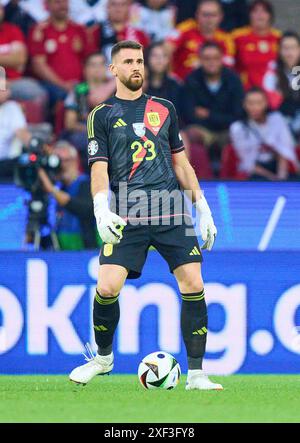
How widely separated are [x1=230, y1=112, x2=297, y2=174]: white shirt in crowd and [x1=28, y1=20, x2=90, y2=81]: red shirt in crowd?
6.57 feet

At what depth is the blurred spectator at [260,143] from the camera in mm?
11945

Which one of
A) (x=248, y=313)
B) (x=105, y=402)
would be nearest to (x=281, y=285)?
(x=248, y=313)

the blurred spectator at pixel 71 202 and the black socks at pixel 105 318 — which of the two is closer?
the black socks at pixel 105 318

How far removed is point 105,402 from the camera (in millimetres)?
6570

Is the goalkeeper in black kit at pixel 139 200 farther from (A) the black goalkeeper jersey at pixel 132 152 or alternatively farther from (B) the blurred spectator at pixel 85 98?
(B) the blurred spectator at pixel 85 98

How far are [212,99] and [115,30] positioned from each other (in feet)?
4.56

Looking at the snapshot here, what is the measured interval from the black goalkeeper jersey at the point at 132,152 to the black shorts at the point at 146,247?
0.11 meters

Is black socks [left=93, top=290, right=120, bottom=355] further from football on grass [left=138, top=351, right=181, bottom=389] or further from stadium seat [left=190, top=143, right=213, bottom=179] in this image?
stadium seat [left=190, top=143, right=213, bottom=179]

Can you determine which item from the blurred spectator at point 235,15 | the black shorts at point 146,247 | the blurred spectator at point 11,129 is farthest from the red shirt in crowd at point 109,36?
the black shorts at point 146,247

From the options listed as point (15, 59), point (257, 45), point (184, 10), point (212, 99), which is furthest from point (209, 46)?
point (15, 59)

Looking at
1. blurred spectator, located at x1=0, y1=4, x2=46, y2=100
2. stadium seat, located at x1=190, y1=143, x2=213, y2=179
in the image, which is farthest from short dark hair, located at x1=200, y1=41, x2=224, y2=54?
blurred spectator, located at x1=0, y1=4, x2=46, y2=100

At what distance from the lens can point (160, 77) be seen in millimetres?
12180

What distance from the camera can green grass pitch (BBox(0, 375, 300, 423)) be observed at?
232 inches
